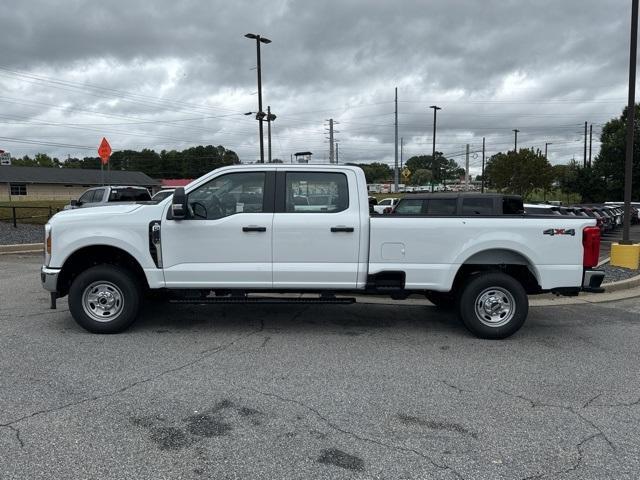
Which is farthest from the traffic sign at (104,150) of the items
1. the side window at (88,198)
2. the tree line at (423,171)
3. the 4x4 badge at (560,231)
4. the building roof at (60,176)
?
the tree line at (423,171)

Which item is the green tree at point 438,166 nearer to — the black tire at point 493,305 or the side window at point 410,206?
the side window at point 410,206

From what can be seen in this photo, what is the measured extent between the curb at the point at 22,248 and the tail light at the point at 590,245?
13.3 metres

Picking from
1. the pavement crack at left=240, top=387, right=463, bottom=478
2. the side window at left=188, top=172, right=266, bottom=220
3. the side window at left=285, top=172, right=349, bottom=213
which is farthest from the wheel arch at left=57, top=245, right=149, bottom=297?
the pavement crack at left=240, top=387, right=463, bottom=478

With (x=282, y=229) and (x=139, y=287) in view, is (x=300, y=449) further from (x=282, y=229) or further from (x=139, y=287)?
(x=139, y=287)

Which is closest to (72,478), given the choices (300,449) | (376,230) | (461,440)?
(300,449)

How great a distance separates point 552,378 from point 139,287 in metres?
4.57

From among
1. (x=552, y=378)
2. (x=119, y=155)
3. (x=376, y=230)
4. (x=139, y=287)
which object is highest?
(x=119, y=155)

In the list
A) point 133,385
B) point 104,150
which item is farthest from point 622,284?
point 104,150

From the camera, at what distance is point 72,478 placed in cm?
305

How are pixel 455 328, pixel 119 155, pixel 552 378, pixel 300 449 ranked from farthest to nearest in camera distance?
pixel 119 155, pixel 455 328, pixel 552 378, pixel 300 449

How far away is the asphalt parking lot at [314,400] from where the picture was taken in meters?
3.29

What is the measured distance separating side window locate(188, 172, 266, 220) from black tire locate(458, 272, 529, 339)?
8.62 ft

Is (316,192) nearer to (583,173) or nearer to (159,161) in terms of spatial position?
(583,173)

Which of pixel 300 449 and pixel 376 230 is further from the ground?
pixel 376 230
